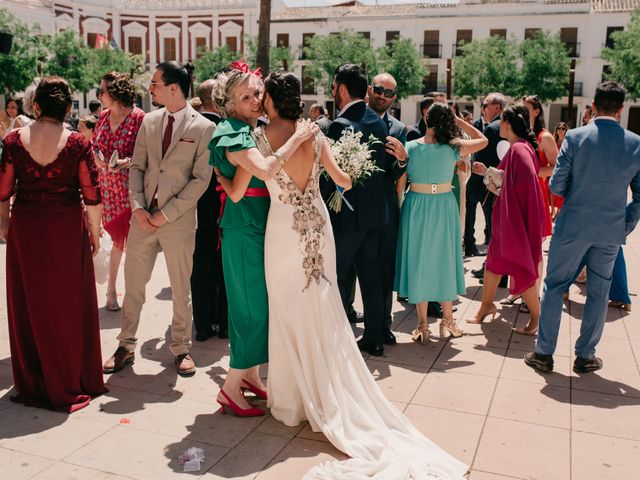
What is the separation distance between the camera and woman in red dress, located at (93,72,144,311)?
541 centimetres

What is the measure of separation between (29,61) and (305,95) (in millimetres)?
23948

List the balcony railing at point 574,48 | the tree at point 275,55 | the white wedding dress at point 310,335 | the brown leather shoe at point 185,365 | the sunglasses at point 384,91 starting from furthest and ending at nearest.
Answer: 1. the tree at point 275,55
2. the balcony railing at point 574,48
3. the sunglasses at point 384,91
4. the brown leather shoe at point 185,365
5. the white wedding dress at point 310,335

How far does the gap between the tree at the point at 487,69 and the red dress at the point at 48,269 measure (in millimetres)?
45356

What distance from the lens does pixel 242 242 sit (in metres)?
4.17

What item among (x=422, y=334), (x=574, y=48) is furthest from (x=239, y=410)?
(x=574, y=48)

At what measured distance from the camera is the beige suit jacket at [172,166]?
4918 millimetres

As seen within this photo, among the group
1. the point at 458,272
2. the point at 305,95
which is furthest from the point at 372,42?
the point at 458,272

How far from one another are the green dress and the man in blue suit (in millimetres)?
2323

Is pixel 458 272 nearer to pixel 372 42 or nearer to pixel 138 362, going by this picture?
pixel 138 362

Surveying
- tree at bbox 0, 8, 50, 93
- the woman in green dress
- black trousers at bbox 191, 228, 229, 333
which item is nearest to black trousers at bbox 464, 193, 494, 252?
black trousers at bbox 191, 228, 229, 333

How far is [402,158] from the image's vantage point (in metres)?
5.44

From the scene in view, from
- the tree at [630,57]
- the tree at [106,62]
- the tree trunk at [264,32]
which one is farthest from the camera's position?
the tree at [106,62]

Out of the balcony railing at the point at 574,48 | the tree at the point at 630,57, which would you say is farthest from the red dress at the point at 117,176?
the balcony railing at the point at 574,48

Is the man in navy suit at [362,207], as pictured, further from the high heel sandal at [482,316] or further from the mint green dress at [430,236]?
the high heel sandal at [482,316]
